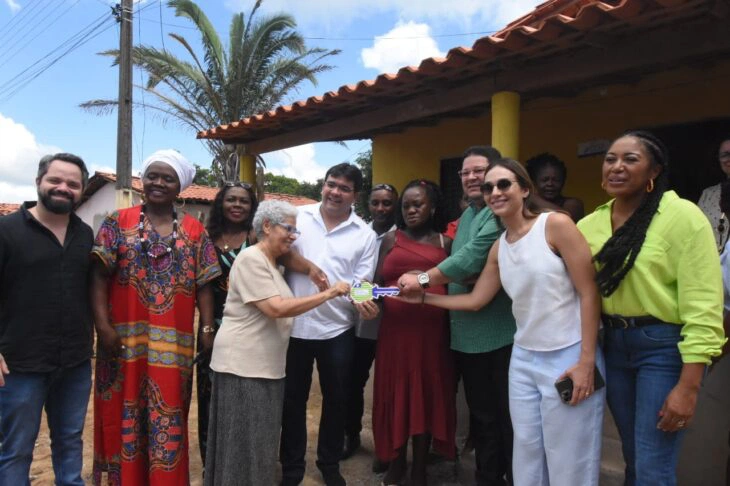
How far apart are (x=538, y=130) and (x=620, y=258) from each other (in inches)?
168

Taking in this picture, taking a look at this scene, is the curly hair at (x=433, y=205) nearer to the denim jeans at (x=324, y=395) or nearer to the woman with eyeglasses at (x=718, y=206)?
the denim jeans at (x=324, y=395)

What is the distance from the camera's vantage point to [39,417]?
8.75ft

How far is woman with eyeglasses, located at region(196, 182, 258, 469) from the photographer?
3236 mm

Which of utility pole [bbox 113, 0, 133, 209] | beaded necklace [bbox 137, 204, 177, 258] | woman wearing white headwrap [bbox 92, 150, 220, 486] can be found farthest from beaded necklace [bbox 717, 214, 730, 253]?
utility pole [bbox 113, 0, 133, 209]

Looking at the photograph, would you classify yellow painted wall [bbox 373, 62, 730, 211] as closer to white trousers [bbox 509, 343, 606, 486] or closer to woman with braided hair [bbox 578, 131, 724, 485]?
woman with braided hair [bbox 578, 131, 724, 485]

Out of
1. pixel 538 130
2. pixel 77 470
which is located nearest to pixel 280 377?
pixel 77 470

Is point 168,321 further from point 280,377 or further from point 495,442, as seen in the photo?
point 495,442

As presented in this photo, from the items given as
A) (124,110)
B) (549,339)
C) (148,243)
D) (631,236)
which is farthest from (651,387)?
(124,110)

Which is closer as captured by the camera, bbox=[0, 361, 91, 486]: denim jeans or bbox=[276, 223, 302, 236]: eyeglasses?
bbox=[0, 361, 91, 486]: denim jeans

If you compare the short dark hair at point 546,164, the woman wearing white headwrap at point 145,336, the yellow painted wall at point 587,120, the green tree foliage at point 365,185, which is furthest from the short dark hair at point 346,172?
the green tree foliage at point 365,185

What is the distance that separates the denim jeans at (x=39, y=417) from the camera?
2.56 m

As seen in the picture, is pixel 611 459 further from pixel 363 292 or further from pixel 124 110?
pixel 124 110

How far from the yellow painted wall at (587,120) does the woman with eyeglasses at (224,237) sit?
3.53m

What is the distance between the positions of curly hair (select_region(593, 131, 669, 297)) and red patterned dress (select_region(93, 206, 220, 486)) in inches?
82.5
